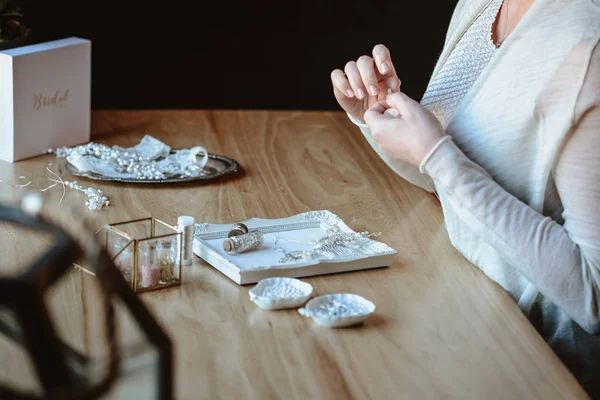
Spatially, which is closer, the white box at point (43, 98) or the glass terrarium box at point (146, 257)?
the glass terrarium box at point (146, 257)

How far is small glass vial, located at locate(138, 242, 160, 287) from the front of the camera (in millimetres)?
1058

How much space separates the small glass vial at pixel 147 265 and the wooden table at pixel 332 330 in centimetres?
2

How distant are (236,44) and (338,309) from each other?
1754 millimetres

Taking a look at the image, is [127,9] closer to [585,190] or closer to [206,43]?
[206,43]

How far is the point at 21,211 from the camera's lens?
2.11 ft

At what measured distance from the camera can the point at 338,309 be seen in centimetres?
102

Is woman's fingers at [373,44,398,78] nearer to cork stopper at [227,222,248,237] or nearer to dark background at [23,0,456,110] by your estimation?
cork stopper at [227,222,248,237]

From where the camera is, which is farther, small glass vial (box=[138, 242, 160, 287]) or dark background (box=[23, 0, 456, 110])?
dark background (box=[23, 0, 456, 110])

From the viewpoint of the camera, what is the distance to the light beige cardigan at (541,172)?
43.3 inches

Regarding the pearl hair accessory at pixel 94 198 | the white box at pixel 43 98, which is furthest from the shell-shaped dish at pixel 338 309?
the white box at pixel 43 98

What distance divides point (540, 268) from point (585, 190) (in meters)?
0.12

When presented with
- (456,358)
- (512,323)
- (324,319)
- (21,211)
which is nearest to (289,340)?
(324,319)

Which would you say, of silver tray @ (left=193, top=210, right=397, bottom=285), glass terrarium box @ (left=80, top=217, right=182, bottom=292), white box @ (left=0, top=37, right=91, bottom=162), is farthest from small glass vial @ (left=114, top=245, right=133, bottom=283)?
white box @ (left=0, top=37, right=91, bottom=162)

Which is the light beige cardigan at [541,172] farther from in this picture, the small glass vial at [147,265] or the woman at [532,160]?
the small glass vial at [147,265]
